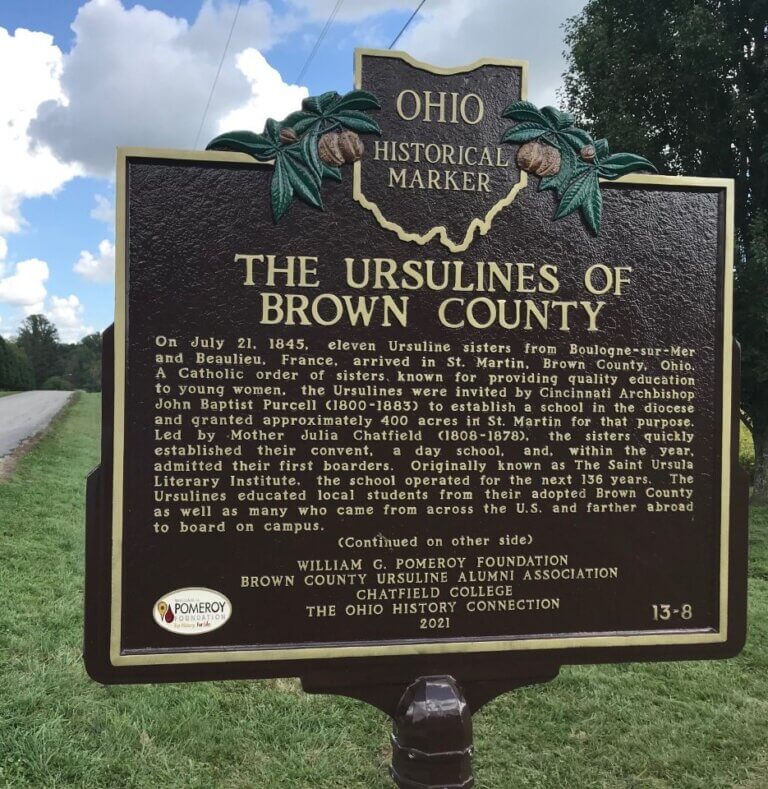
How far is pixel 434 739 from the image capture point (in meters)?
2.48

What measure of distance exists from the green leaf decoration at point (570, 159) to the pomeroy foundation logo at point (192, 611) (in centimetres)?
194

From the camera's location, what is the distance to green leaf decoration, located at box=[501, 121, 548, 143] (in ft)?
8.49

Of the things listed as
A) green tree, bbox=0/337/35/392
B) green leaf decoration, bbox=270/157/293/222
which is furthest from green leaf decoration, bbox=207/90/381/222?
green tree, bbox=0/337/35/392

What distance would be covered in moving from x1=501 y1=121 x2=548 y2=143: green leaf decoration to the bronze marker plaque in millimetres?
16

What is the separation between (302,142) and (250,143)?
191 mm

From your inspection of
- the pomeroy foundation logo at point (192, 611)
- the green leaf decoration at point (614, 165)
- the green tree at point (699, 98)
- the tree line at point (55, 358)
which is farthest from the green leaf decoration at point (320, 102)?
the tree line at point (55, 358)

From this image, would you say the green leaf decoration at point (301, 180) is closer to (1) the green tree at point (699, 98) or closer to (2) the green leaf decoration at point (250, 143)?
(2) the green leaf decoration at point (250, 143)

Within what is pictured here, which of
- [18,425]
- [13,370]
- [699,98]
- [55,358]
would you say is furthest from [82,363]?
[699,98]

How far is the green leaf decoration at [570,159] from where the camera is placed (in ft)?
8.51

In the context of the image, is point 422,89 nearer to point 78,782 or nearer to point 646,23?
point 78,782

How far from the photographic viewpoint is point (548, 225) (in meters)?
2.60

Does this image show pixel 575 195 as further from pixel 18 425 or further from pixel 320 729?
pixel 18 425

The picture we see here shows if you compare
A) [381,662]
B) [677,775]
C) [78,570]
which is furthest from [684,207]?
[78,570]

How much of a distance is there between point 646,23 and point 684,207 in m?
8.94
